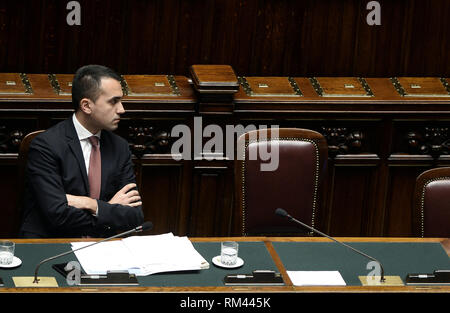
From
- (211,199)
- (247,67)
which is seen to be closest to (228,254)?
(211,199)

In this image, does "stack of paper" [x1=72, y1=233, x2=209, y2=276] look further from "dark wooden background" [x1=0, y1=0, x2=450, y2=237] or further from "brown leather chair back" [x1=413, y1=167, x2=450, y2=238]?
"dark wooden background" [x1=0, y1=0, x2=450, y2=237]

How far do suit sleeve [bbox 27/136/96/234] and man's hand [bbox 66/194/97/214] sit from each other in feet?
0.08

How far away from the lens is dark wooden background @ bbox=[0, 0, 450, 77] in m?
5.75

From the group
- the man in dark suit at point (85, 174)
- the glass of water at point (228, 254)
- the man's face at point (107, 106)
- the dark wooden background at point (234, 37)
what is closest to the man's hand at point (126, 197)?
the man in dark suit at point (85, 174)

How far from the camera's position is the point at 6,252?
12.6 feet

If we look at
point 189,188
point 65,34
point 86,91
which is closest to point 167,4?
point 65,34

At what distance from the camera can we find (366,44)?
6121mm

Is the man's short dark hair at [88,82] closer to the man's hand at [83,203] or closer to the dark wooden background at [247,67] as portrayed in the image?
the man's hand at [83,203]

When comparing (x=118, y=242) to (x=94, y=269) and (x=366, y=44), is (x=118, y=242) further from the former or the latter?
(x=366, y=44)

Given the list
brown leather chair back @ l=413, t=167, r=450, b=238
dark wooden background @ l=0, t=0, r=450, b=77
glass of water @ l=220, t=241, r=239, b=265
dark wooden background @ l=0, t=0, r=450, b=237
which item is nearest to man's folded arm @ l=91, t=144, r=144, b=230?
glass of water @ l=220, t=241, r=239, b=265

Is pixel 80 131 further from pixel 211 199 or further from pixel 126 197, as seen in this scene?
pixel 211 199

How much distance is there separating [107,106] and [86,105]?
0.09 metres

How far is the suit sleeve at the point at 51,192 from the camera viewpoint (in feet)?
14.2

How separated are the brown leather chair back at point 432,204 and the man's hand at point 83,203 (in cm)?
141
